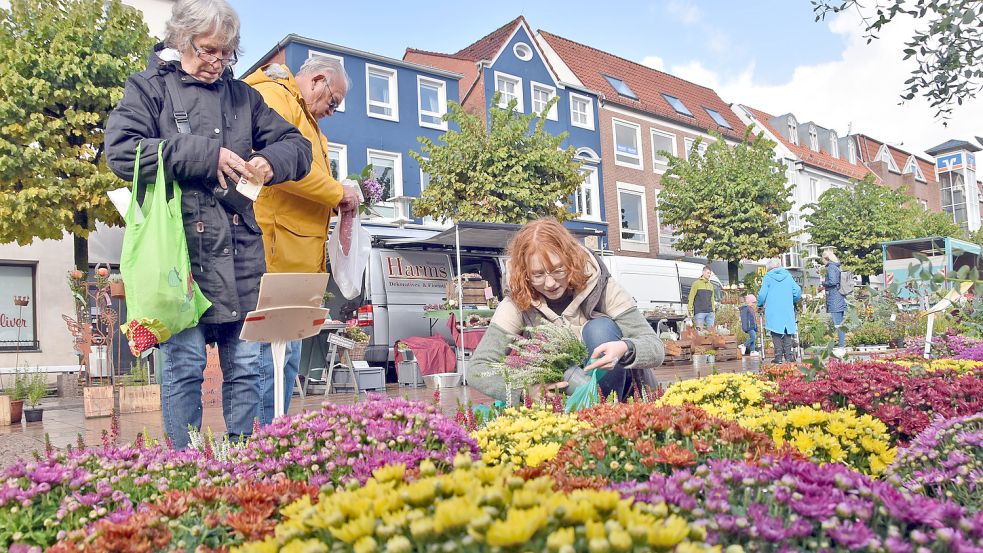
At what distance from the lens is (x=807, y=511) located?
1.43 m

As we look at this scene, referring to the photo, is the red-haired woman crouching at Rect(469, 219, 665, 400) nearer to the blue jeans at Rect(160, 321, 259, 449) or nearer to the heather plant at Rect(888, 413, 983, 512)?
the blue jeans at Rect(160, 321, 259, 449)

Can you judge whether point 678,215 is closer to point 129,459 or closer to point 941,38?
point 941,38

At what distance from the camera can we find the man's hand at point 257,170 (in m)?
3.24

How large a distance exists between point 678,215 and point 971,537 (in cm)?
3105

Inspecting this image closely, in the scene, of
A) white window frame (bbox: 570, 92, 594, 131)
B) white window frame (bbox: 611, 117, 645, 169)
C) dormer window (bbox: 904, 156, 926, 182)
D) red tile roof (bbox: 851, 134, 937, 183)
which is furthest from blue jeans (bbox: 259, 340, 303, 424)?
dormer window (bbox: 904, 156, 926, 182)

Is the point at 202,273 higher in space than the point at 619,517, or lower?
higher

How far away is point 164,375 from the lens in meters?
3.33

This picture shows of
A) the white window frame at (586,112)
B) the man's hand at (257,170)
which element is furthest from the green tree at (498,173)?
the man's hand at (257,170)

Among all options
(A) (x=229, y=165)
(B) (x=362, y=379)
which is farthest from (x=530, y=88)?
(A) (x=229, y=165)

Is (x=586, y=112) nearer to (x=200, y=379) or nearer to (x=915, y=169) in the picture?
(x=200, y=379)

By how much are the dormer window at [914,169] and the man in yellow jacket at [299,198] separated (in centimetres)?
6432

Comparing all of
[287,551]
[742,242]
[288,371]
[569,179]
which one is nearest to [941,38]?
[288,371]

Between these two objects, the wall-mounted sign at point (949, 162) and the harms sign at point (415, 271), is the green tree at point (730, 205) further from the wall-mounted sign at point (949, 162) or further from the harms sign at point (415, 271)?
the wall-mounted sign at point (949, 162)

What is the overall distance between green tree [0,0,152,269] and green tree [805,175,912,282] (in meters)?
34.0
